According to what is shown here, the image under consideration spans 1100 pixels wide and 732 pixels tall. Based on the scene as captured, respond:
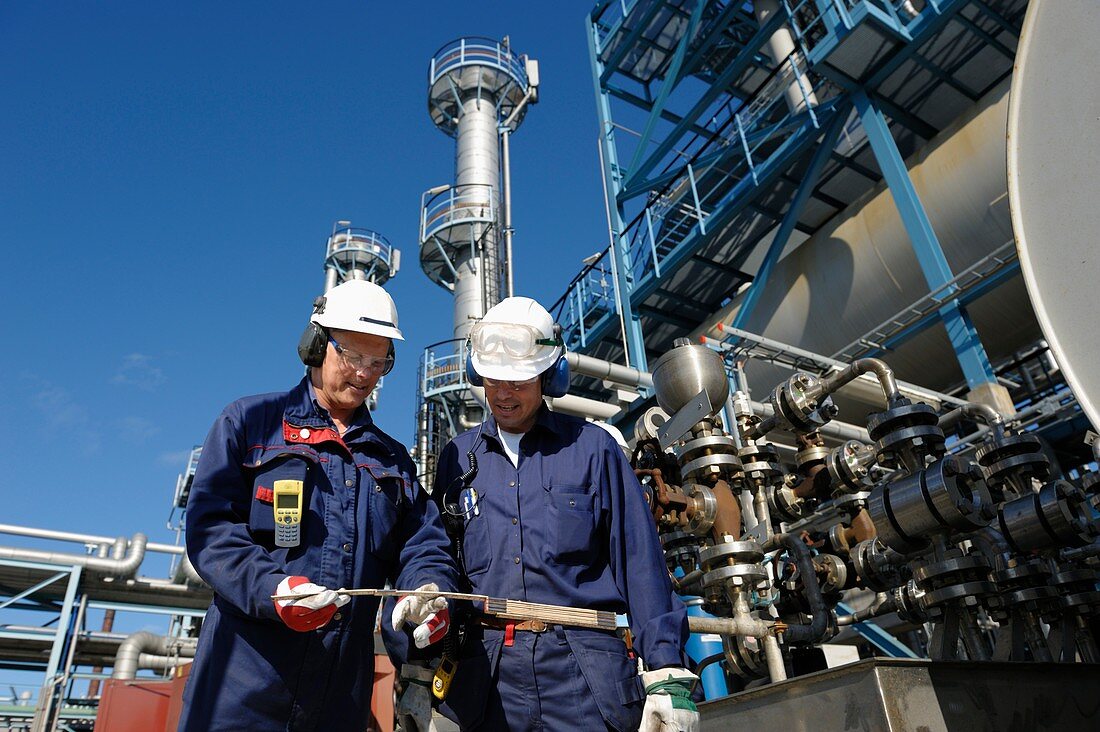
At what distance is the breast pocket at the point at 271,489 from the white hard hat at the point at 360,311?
0.41 m

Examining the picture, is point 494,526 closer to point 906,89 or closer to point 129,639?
point 906,89

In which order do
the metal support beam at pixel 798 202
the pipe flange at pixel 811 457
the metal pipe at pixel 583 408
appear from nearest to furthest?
the pipe flange at pixel 811 457
the metal pipe at pixel 583 408
the metal support beam at pixel 798 202

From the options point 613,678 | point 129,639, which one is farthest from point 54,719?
point 613,678

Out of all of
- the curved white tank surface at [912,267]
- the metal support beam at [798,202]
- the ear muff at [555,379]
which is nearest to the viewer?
the ear muff at [555,379]

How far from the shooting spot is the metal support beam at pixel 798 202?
9.36 meters

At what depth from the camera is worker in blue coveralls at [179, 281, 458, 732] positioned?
5.66ft

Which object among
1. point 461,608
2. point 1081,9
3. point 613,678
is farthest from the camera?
point 461,608

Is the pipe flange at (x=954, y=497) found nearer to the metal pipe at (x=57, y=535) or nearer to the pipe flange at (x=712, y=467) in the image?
the pipe flange at (x=712, y=467)

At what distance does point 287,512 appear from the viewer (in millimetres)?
1898

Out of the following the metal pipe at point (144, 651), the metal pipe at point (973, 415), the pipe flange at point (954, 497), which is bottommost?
the pipe flange at point (954, 497)

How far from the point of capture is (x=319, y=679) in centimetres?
180

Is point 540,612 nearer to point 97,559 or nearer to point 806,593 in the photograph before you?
point 806,593

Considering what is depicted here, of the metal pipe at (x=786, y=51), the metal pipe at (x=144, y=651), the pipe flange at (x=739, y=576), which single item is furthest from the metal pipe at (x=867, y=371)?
the metal pipe at (x=144, y=651)

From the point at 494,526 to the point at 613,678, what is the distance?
20.5 inches
